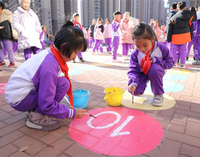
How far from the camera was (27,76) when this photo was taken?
178cm

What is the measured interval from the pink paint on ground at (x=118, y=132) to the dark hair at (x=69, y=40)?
0.84 m

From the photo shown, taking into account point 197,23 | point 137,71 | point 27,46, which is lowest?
point 137,71

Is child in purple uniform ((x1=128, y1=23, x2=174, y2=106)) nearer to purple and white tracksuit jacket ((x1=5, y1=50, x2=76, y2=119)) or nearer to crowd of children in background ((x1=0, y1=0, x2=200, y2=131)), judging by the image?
crowd of children in background ((x1=0, y1=0, x2=200, y2=131))

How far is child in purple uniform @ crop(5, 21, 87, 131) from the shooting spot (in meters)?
1.67

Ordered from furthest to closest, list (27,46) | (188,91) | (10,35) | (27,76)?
(10,35), (27,46), (188,91), (27,76)

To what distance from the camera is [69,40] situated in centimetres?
165

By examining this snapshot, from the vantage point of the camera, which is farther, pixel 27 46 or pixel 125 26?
pixel 125 26

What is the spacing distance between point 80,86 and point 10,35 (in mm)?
3165

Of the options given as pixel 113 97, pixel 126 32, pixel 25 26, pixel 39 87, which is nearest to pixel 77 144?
pixel 39 87

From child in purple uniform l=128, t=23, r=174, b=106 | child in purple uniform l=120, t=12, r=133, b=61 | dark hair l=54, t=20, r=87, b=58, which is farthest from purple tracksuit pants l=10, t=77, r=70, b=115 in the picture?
child in purple uniform l=120, t=12, r=133, b=61

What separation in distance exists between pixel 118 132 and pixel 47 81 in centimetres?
91

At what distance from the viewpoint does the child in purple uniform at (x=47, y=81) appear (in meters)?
1.67

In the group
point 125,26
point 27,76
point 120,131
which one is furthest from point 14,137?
point 125,26

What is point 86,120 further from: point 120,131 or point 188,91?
point 188,91
